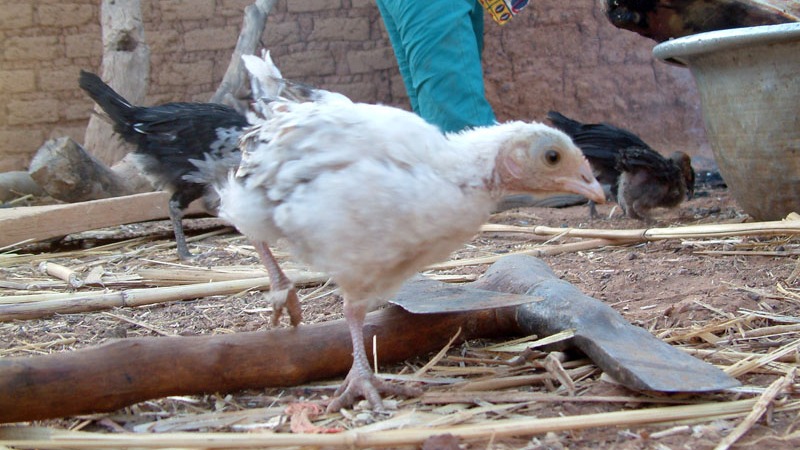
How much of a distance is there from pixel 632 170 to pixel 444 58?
1.81 m

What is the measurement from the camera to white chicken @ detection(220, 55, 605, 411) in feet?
6.59

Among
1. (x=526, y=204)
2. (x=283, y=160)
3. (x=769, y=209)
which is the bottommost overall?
(x=526, y=204)

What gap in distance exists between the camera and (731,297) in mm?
2938

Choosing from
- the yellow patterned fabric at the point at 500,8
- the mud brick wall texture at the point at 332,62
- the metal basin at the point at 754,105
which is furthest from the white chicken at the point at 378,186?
the mud brick wall texture at the point at 332,62

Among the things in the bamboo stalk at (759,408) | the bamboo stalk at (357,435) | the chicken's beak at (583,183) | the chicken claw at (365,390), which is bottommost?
the chicken claw at (365,390)

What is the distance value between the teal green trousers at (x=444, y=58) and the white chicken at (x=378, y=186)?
283 centimetres

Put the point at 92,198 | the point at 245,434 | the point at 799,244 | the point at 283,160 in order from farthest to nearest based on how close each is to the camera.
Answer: the point at 92,198 → the point at 799,244 → the point at 283,160 → the point at 245,434

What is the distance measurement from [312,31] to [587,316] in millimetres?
7572

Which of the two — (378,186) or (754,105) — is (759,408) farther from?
(754,105)

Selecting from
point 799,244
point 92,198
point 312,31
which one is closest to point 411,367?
point 799,244

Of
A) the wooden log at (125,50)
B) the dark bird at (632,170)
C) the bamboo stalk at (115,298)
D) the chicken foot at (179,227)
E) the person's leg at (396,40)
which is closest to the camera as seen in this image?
the bamboo stalk at (115,298)

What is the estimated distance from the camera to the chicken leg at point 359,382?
7.06 feet

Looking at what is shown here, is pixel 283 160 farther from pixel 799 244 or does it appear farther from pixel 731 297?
pixel 799 244

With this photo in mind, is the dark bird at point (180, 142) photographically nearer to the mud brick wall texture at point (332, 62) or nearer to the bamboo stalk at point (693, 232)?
the bamboo stalk at point (693, 232)
